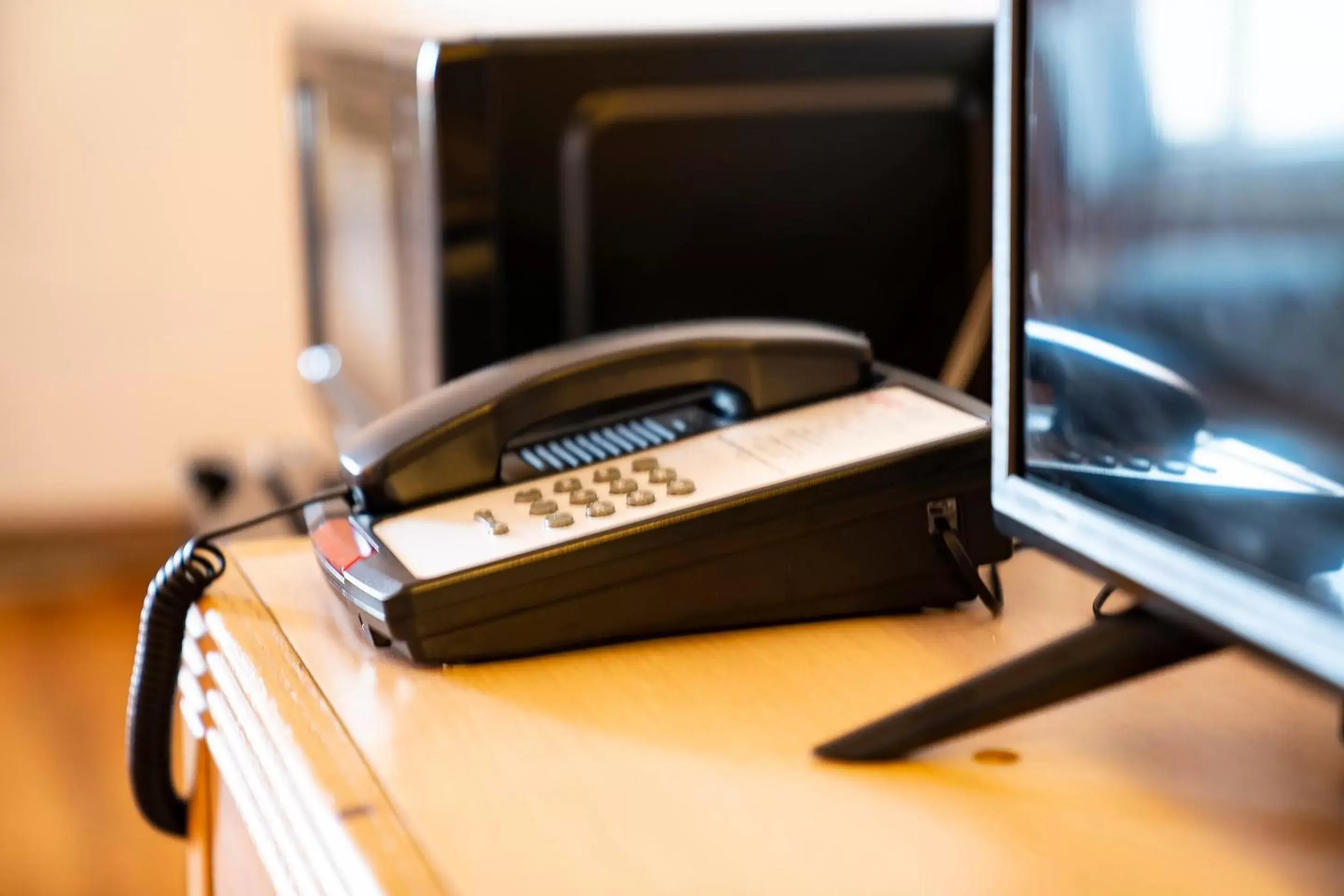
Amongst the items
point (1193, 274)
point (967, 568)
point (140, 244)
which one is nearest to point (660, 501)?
point (967, 568)

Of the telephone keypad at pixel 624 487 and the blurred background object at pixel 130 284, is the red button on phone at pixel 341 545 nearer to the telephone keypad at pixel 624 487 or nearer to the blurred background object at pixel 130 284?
the telephone keypad at pixel 624 487

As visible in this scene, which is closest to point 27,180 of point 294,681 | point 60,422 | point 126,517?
point 60,422

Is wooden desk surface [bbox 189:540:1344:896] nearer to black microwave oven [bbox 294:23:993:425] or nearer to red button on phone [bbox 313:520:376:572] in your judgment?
red button on phone [bbox 313:520:376:572]

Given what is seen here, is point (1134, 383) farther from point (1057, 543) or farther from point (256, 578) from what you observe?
point (256, 578)

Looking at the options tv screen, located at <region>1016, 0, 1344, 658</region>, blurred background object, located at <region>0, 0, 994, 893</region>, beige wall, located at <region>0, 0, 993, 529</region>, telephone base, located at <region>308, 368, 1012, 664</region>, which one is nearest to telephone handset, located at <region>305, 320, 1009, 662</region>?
telephone base, located at <region>308, 368, 1012, 664</region>

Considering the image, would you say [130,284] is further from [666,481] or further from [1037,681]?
[1037,681]

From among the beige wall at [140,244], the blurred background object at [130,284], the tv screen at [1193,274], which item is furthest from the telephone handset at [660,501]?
the beige wall at [140,244]

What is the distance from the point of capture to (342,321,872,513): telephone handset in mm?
674

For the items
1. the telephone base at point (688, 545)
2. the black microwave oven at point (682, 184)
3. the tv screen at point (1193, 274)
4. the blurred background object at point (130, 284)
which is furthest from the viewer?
the blurred background object at point (130, 284)

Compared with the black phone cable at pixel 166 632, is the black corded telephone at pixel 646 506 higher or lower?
higher

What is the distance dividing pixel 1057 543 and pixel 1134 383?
0.22 feet

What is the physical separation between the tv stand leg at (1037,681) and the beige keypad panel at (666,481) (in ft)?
0.47

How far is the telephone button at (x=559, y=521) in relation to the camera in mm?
614

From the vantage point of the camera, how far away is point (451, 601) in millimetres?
590
